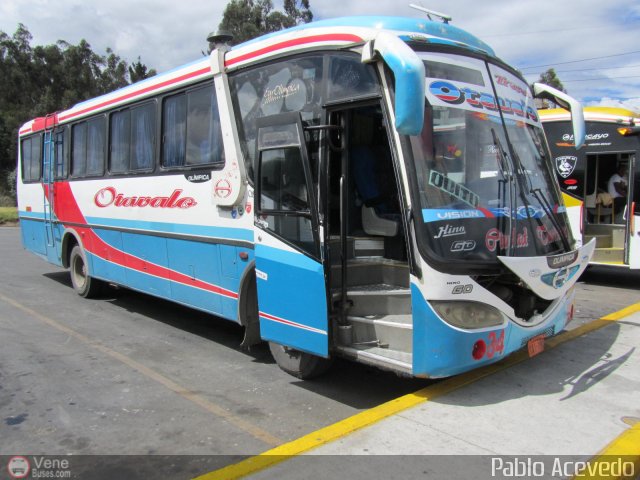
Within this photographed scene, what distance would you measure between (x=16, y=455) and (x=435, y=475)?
2960 mm

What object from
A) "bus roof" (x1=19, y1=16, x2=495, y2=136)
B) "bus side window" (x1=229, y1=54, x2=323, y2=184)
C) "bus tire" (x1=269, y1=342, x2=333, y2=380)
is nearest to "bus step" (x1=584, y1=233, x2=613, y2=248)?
"bus roof" (x1=19, y1=16, x2=495, y2=136)

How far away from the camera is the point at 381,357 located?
4086mm

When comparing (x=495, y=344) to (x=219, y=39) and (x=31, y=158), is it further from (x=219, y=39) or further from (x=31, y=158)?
(x=31, y=158)

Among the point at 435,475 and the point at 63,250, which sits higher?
the point at 63,250

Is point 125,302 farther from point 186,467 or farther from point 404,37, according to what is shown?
point 404,37

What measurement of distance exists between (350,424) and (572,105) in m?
4.01

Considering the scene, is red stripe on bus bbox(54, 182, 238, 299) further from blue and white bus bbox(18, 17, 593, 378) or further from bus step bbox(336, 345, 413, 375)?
bus step bbox(336, 345, 413, 375)

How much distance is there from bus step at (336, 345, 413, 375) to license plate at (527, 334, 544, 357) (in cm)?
108

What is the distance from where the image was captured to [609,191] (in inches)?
438

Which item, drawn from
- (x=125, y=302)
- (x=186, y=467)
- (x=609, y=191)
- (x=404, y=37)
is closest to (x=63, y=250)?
(x=125, y=302)

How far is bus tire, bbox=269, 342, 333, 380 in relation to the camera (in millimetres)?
4922

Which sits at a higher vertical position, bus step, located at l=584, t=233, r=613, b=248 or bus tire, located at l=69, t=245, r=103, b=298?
bus step, located at l=584, t=233, r=613, b=248

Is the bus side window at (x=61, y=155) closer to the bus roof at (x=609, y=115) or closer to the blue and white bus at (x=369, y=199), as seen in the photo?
the blue and white bus at (x=369, y=199)

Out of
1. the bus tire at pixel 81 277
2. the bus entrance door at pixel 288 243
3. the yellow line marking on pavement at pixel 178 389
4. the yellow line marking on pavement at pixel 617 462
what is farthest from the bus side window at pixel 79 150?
the yellow line marking on pavement at pixel 617 462
